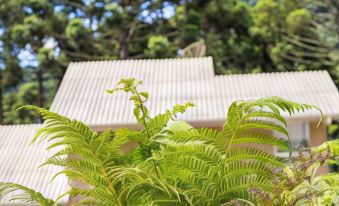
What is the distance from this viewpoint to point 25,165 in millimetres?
6734

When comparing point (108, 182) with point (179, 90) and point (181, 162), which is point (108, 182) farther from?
point (179, 90)

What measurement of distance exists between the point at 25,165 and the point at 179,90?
74.1 inches

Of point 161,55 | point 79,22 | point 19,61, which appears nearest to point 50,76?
point 19,61

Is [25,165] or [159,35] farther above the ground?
[159,35]

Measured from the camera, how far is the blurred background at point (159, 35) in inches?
767

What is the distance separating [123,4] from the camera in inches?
790

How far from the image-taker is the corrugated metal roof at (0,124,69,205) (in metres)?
6.30

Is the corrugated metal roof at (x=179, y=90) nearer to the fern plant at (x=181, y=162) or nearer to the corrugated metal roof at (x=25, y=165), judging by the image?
the corrugated metal roof at (x=25, y=165)

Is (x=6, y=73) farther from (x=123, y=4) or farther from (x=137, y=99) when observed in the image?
(x=137, y=99)

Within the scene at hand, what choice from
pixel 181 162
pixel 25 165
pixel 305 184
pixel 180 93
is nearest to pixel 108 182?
pixel 181 162

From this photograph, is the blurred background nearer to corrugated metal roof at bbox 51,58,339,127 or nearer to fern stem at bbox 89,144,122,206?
corrugated metal roof at bbox 51,58,339,127

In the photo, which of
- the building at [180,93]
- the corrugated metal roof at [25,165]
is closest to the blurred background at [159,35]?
the building at [180,93]

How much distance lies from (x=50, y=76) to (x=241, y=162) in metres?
20.7

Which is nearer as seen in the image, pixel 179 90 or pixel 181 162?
pixel 181 162
